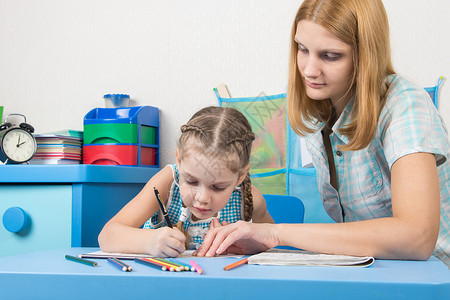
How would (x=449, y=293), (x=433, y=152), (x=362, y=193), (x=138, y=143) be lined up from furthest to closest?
1. (x=138, y=143)
2. (x=362, y=193)
3. (x=433, y=152)
4. (x=449, y=293)

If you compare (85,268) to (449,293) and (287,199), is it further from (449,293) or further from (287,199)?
(287,199)

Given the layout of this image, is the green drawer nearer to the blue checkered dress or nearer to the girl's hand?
the blue checkered dress

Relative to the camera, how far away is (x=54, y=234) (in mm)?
1567

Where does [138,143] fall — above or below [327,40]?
below

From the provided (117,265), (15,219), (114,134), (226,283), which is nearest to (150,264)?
(117,265)

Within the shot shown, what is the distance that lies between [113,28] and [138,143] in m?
0.61

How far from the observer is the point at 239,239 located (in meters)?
0.91

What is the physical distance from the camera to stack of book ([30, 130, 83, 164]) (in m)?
1.98

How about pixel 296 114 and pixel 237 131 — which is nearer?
pixel 237 131

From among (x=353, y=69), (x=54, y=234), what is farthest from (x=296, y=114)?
(x=54, y=234)

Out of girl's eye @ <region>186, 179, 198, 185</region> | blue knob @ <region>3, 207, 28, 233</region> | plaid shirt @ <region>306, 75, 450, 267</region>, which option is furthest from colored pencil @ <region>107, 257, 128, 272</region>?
blue knob @ <region>3, 207, 28, 233</region>

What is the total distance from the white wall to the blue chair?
0.61 m

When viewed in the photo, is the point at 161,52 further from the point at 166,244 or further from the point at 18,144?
the point at 166,244

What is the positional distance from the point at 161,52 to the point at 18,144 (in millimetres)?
723
